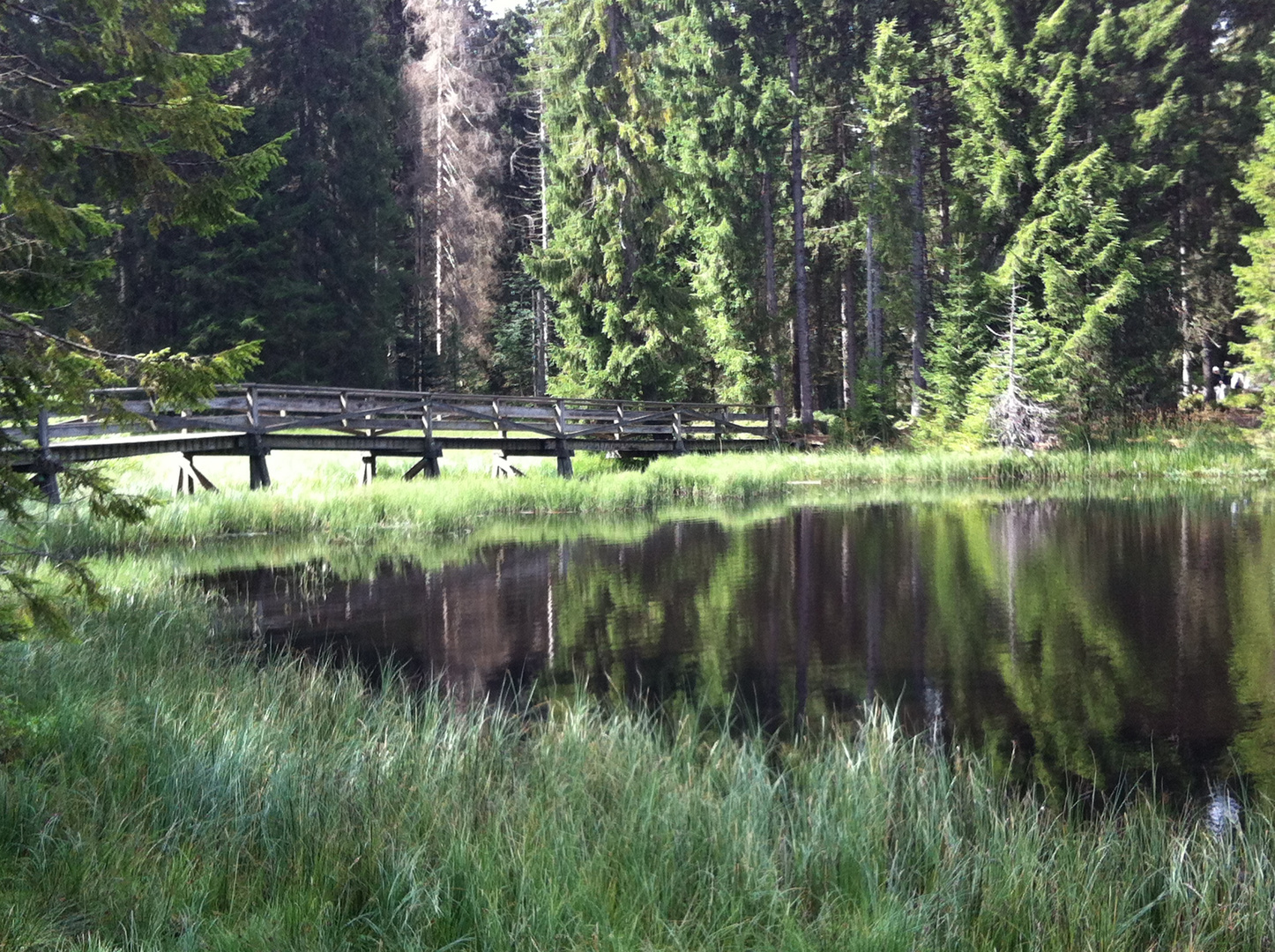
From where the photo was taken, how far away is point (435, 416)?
2288 cm

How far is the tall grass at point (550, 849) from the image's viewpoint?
3.62 meters

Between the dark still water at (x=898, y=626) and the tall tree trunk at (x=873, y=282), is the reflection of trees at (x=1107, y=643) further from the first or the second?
the tall tree trunk at (x=873, y=282)

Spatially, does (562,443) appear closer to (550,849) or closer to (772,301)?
(772,301)

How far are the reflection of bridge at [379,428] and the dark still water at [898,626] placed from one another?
5189 mm

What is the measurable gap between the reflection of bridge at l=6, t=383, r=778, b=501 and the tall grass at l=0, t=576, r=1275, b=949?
10.1 m

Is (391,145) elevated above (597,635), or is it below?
above

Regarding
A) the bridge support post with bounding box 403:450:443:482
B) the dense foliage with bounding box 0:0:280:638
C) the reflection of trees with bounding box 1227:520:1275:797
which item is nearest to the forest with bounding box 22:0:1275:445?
the bridge support post with bounding box 403:450:443:482

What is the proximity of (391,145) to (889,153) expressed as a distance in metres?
18.4

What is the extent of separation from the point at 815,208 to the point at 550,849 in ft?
106

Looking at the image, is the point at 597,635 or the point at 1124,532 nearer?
the point at 597,635

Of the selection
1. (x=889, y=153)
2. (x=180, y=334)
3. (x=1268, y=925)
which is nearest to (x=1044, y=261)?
(x=889, y=153)

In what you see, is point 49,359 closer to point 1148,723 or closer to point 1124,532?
point 1148,723

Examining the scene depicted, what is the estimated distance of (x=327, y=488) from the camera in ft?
61.1

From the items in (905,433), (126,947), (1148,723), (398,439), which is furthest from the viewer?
(905,433)
